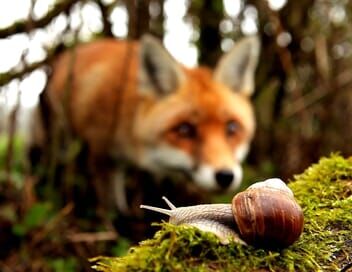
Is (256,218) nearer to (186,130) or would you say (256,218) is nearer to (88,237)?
(88,237)

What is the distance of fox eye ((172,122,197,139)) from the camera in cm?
689

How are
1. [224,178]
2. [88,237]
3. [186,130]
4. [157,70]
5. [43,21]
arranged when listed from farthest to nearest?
1. [157,70]
2. [186,130]
3. [224,178]
4. [43,21]
5. [88,237]

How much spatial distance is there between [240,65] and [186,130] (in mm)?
1103

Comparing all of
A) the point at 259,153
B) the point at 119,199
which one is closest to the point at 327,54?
the point at 259,153

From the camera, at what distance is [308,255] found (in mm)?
1676

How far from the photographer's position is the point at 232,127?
713 centimetres

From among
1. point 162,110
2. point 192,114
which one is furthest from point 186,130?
point 162,110

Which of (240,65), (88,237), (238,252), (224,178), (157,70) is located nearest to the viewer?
(238,252)

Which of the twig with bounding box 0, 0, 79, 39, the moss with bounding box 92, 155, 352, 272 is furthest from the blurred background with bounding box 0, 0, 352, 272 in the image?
the moss with bounding box 92, 155, 352, 272

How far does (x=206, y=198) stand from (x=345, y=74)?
8.11 feet

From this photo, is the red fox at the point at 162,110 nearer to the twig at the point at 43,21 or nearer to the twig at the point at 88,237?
the twig at the point at 43,21

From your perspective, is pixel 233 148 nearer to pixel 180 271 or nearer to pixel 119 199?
pixel 119 199

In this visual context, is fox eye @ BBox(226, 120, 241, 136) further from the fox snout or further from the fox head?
the fox snout

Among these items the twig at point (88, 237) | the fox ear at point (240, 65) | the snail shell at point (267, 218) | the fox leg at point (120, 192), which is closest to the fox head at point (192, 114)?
the fox ear at point (240, 65)
